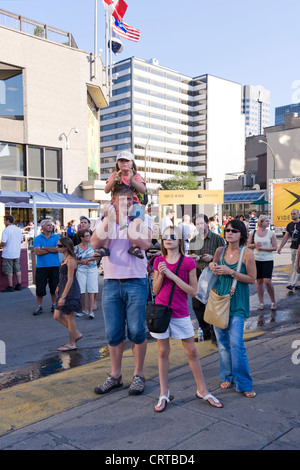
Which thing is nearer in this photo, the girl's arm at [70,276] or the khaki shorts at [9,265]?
the girl's arm at [70,276]

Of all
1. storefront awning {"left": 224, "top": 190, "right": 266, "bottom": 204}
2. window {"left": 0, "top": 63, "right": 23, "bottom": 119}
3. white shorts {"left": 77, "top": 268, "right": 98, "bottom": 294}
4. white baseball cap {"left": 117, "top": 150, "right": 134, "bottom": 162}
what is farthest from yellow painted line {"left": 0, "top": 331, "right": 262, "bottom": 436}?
storefront awning {"left": 224, "top": 190, "right": 266, "bottom": 204}

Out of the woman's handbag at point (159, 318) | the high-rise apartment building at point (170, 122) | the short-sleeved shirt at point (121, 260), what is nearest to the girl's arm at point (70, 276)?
the short-sleeved shirt at point (121, 260)

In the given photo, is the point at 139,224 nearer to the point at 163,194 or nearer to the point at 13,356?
the point at 13,356

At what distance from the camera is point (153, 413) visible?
3.44 m

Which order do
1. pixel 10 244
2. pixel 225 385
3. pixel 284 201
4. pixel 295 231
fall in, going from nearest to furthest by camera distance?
1. pixel 225 385
2. pixel 295 231
3. pixel 10 244
4. pixel 284 201

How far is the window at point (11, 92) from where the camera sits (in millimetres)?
25594

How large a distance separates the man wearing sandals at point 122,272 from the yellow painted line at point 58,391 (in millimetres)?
316

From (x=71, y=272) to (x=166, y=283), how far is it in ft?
8.49

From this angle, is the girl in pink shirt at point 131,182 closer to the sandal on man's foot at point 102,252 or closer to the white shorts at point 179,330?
the sandal on man's foot at point 102,252

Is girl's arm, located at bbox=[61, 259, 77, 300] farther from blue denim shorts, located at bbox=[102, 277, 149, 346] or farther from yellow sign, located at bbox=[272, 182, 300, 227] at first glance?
yellow sign, located at bbox=[272, 182, 300, 227]

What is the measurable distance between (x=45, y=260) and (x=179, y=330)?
5.31 metres

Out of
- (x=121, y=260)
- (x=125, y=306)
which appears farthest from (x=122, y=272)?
(x=125, y=306)

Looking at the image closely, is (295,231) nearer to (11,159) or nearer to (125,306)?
(125,306)

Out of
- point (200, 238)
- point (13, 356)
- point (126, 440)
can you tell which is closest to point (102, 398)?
point (126, 440)
